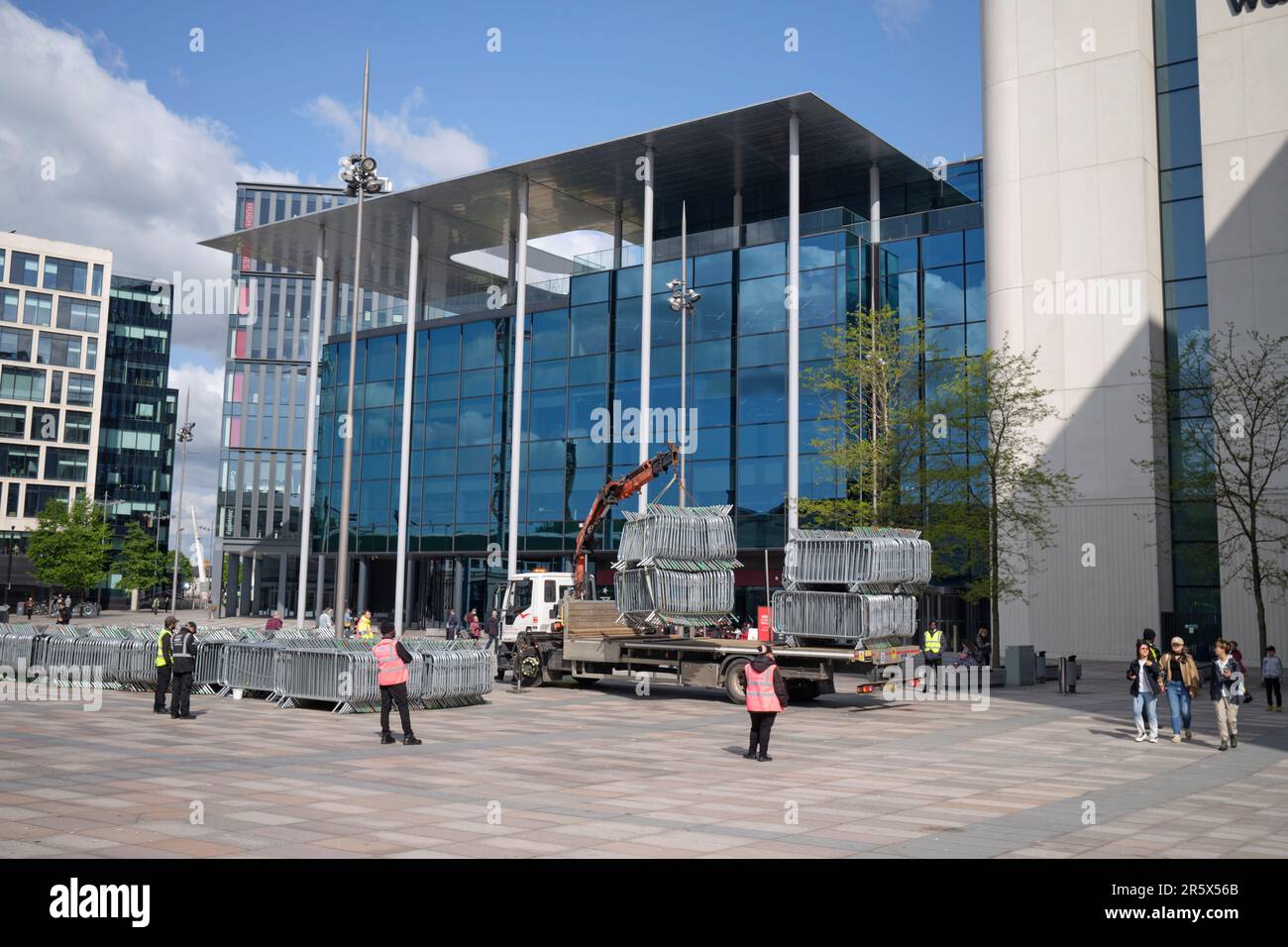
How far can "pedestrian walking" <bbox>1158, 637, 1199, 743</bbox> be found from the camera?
761 inches

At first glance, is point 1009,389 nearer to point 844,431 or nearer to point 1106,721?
point 844,431

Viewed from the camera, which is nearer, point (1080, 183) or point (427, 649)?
point (427, 649)

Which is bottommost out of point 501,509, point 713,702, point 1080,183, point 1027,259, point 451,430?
point 713,702

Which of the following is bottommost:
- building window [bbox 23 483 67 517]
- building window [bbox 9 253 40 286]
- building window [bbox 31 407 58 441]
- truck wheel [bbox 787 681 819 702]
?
truck wheel [bbox 787 681 819 702]

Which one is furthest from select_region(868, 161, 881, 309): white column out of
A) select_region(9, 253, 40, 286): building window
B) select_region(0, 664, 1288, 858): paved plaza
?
select_region(9, 253, 40, 286): building window

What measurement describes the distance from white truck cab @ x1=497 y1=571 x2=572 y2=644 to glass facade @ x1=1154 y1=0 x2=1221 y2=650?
2099cm

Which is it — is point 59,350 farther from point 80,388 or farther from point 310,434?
point 310,434

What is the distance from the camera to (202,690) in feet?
80.9

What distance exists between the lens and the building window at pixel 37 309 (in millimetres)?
105894

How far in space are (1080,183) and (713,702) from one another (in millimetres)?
25245

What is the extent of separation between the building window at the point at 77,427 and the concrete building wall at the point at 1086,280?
9175cm

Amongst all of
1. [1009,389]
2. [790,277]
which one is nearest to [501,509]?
[790,277]

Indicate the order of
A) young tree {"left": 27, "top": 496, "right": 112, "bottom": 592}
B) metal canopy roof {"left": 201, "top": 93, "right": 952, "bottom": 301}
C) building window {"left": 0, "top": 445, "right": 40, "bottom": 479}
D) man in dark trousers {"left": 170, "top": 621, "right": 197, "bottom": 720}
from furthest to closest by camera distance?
building window {"left": 0, "top": 445, "right": 40, "bottom": 479}
young tree {"left": 27, "top": 496, "right": 112, "bottom": 592}
metal canopy roof {"left": 201, "top": 93, "right": 952, "bottom": 301}
man in dark trousers {"left": 170, "top": 621, "right": 197, "bottom": 720}

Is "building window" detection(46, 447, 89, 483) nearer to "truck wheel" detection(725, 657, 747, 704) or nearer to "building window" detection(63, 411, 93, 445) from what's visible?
"building window" detection(63, 411, 93, 445)
